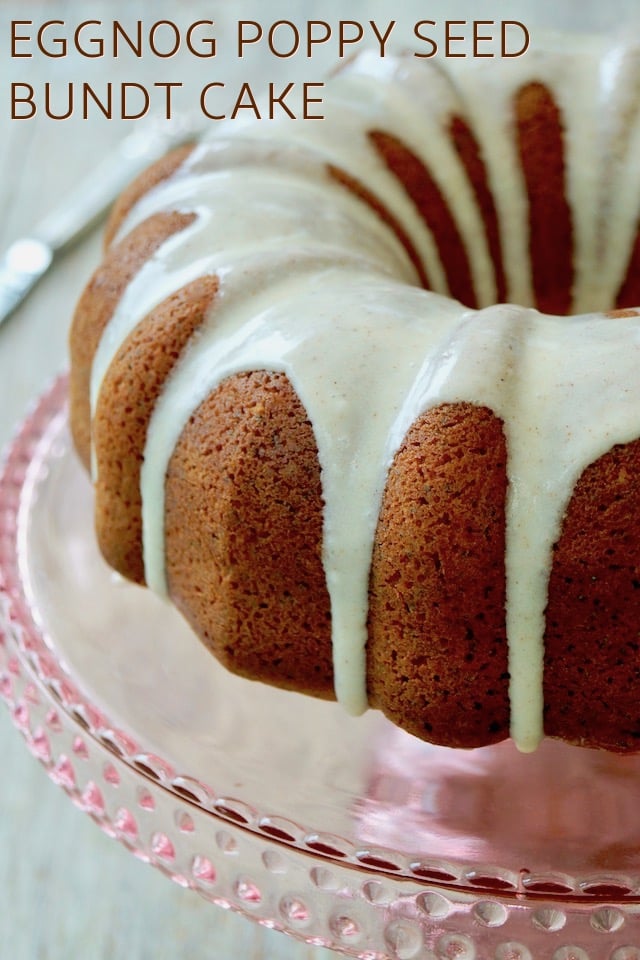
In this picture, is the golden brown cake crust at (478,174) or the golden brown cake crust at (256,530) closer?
the golden brown cake crust at (256,530)

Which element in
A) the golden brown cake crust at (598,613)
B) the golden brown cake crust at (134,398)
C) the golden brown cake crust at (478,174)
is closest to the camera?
the golden brown cake crust at (598,613)

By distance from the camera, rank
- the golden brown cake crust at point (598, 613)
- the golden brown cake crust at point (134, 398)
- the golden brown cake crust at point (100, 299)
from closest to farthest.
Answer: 1. the golden brown cake crust at point (598, 613)
2. the golden brown cake crust at point (134, 398)
3. the golden brown cake crust at point (100, 299)

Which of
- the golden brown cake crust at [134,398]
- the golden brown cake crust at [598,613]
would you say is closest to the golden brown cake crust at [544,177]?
the golden brown cake crust at [134,398]

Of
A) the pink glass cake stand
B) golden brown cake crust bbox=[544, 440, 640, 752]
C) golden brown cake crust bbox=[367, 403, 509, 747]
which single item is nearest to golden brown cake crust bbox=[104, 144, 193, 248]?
the pink glass cake stand

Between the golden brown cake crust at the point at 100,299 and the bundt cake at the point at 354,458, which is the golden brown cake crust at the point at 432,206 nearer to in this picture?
the bundt cake at the point at 354,458

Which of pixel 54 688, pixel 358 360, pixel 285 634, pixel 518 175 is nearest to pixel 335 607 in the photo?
pixel 285 634

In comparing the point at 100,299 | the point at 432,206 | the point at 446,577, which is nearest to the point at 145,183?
the point at 100,299

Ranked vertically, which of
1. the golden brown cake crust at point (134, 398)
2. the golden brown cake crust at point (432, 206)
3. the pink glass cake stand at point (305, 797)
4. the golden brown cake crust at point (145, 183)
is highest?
the golden brown cake crust at point (432, 206)

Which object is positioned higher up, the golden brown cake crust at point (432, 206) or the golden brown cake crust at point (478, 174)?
the golden brown cake crust at point (478, 174)
